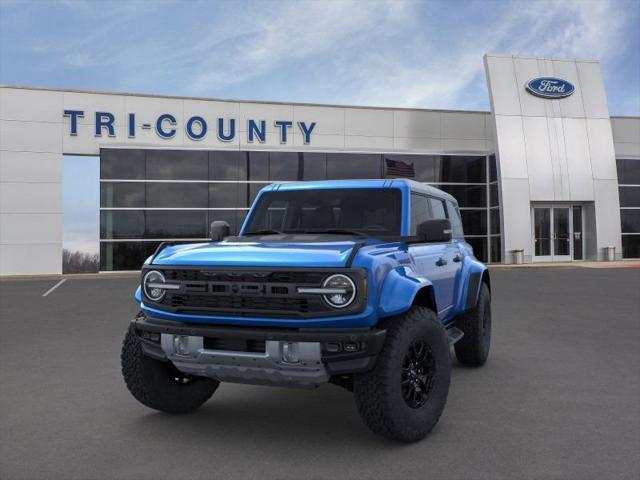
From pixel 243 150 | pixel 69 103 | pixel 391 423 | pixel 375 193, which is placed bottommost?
pixel 391 423

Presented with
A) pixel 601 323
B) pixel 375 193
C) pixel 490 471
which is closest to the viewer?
pixel 490 471

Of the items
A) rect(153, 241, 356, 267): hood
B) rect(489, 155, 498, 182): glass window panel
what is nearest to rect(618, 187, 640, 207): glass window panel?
rect(489, 155, 498, 182): glass window panel

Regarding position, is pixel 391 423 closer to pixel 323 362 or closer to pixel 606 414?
pixel 323 362

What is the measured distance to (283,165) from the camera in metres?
24.9

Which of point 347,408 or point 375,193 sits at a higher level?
point 375,193

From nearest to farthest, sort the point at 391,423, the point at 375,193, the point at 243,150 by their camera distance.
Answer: the point at 391,423 < the point at 375,193 < the point at 243,150

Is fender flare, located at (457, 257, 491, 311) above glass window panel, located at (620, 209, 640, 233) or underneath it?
underneath

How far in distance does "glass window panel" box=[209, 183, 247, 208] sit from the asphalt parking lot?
16605mm

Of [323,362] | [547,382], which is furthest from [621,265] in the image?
[323,362]

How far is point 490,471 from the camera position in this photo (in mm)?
3400

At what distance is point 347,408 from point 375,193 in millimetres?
1834

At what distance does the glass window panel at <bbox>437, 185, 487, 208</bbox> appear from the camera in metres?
26.5

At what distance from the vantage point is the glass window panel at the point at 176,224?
76.6 ft

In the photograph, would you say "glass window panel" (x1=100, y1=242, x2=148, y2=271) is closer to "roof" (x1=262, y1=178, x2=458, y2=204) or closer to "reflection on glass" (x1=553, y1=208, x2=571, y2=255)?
"reflection on glass" (x1=553, y1=208, x2=571, y2=255)
